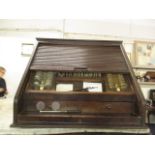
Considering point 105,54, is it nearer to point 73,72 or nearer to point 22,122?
point 73,72

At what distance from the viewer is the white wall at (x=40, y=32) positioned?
4.03 m

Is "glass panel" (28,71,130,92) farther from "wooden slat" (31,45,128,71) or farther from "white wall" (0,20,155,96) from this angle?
"white wall" (0,20,155,96)

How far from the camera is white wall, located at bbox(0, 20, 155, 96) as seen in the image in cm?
403

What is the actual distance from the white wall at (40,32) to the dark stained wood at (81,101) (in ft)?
7.51

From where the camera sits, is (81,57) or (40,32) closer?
(81,57)

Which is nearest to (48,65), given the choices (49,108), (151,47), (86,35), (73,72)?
(73,72)

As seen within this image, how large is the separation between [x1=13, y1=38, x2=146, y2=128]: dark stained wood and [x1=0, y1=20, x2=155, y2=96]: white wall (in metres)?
2.29

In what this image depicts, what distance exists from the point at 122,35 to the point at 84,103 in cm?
292

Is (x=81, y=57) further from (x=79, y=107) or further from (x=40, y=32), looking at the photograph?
(x=40, y=32)

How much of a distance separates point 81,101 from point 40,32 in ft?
9.20

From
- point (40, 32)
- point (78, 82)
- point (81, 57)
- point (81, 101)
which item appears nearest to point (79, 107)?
point (81, 101)

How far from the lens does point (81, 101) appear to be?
1.57m

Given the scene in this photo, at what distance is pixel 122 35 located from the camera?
4.15m

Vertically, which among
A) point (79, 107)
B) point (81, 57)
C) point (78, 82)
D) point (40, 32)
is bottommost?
point (79, 107)
